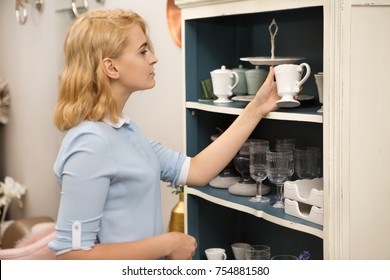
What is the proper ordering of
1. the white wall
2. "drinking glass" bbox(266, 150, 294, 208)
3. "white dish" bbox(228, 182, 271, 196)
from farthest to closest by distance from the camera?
the white wall < "white dish" bbox(228, 182, 271, 196) < "drinking glass" bbox(266, 150, 294, 208)

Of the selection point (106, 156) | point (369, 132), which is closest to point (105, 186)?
point (106, 156)

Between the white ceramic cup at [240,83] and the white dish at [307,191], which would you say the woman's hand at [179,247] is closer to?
the white dish at [307,191]

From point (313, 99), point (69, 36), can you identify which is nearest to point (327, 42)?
point (313, 99)

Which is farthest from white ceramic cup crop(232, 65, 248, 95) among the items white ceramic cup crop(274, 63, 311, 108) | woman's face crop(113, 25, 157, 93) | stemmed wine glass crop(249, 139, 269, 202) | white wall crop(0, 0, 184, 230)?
white wall crop(0, 0, 184, 230)

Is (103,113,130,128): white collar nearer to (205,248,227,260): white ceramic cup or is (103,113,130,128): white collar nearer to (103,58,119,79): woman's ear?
(103,58,119,79): woman's ear

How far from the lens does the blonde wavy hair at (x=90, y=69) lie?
1.61m

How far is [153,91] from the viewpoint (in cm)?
293

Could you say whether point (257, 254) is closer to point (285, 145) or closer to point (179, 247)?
point (285, 145)

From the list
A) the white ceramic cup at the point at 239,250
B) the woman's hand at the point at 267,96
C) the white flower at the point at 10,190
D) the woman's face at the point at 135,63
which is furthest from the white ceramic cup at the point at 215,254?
the white flower at the point at 10,190

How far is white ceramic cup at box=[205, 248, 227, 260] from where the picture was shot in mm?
2139

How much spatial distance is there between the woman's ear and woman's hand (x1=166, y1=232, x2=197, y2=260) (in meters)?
0.41

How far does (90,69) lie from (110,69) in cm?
6

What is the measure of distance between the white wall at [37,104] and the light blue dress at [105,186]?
1.21 m

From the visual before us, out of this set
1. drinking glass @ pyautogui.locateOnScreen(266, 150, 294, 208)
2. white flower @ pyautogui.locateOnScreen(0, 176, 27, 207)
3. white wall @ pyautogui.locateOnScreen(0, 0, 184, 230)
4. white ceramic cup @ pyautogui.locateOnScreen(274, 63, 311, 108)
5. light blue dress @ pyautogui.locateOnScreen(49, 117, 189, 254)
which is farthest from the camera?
white flower @ pyautogui.locateOnScreen(0, 176, 27, 207)
